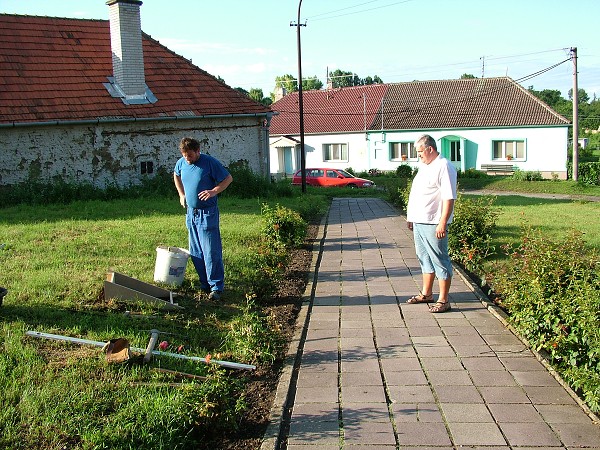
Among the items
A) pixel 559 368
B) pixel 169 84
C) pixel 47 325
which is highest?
pixel 169 84

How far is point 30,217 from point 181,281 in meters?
6.82

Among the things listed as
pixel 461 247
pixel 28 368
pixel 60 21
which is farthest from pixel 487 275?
pixel 60 21

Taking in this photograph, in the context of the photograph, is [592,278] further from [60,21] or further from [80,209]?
[60,21]

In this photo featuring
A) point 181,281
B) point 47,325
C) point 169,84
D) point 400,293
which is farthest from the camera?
point 169,84

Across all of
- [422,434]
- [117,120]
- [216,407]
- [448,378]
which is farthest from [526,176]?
[216,407]

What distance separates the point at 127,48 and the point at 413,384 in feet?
57.7

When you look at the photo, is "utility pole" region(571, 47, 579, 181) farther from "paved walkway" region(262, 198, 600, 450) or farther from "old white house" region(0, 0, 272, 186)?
"paved walkway" region(262, 198, 600, 450)

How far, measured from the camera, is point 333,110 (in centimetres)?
4688

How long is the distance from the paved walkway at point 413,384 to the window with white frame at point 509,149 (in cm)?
3513

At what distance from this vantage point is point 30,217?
12805 millimetres

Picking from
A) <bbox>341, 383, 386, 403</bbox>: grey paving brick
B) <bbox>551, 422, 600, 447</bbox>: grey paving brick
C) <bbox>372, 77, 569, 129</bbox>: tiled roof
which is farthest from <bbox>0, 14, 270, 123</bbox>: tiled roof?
<bbox>372, 77, 569, 129</bbox>: tiled roof

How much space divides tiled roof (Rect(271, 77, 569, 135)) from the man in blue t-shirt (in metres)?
36.1

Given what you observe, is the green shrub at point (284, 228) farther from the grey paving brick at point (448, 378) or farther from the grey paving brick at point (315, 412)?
the grey paving brick at point (315, 412)

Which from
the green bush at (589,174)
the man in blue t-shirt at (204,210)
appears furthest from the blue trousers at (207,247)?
the green bush at (589,174)
